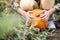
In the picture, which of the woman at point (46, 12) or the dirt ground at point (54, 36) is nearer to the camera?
the dirt ground at point (54, 36)

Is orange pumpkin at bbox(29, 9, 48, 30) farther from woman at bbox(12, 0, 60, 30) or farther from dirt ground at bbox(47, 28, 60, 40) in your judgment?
dirt ground at bbox(47, 28, 60, 40)

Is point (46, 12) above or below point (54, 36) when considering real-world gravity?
above

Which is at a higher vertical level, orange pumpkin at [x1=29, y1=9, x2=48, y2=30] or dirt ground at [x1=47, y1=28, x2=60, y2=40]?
orange pumpkin at [x1=29, y1=9, x2=48, y2=30]

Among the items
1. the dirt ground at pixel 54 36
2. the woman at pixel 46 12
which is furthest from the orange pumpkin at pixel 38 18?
the dirt ground at pixel 54 36

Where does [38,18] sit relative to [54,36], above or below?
above

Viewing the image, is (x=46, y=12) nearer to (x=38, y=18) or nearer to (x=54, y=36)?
(x=38, y=18)

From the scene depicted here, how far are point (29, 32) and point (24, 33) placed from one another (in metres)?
0.21

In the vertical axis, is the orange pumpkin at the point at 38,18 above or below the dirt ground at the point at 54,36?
above

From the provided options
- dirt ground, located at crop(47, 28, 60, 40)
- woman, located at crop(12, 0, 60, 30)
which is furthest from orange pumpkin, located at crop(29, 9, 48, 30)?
dirt ground, located at crop(47, 28, 60, 40)

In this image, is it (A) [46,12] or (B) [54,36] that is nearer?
(B) [54,36]

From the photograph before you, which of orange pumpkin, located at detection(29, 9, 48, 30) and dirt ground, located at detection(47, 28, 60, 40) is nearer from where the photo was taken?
dirt ground, located at detection(47, 28, 60, 40)

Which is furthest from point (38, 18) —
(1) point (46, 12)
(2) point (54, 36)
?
(2) point (54, 36)

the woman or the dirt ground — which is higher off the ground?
the woman

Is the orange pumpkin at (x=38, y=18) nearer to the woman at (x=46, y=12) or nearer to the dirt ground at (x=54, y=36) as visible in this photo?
the woman at (x=46, y=12)
